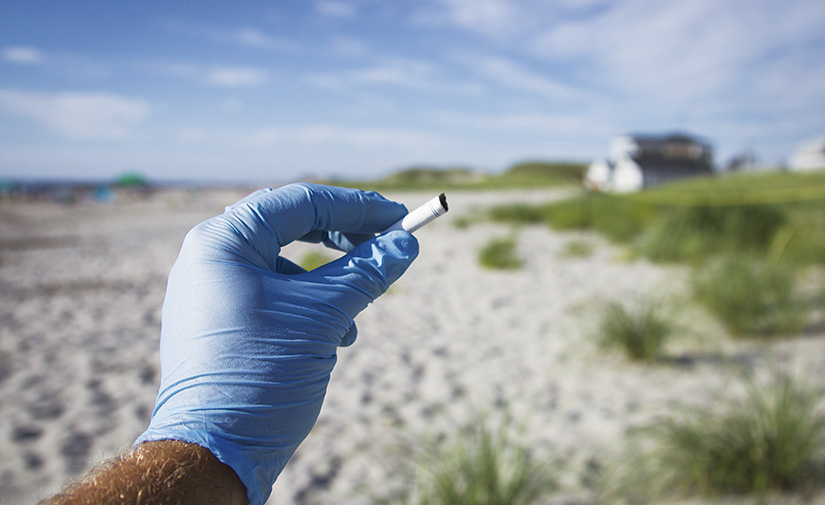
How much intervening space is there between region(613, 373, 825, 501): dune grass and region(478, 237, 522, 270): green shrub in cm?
492

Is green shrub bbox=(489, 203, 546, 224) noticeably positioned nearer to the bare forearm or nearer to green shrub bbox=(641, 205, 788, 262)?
green shrub bbox=(641, 205, 788, 262)

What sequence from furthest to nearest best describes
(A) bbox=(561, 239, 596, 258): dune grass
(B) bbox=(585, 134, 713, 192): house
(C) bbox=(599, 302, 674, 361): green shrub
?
(B) bbox=(585, 134, 713, 192): house
(A) bbox=(561, 239, 596, 258): dune grass
(C) bbox=(599, 302, 674, 361): green shrub

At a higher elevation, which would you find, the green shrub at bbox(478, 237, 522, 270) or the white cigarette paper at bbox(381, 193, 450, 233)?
the white cigarette paper at bbox(381, 193, 450, 233)

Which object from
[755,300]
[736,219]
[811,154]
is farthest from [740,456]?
[811,154]

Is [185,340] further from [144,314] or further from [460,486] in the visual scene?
[144,314]

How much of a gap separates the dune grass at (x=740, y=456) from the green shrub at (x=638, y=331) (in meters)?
1.39

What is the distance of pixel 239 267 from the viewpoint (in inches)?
41.2

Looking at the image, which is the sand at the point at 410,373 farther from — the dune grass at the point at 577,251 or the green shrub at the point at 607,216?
the green shrub at the point at 607,216

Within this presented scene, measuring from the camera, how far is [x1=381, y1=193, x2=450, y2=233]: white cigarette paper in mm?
1022

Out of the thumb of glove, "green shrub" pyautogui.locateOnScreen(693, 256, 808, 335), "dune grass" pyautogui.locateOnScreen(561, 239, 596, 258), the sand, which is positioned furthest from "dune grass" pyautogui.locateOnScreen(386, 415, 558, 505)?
"dune grass" pyautogui.locateOnScreen(561, 239, 596, 258)

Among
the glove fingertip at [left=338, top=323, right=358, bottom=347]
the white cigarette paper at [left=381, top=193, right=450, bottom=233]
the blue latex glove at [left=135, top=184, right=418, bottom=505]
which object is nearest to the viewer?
the blue latex glove at [left=135, top=184, right=418, bottom=505]

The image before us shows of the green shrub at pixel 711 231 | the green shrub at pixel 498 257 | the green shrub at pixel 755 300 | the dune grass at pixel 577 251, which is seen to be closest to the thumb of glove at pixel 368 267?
the green shrub at pixel 755 300

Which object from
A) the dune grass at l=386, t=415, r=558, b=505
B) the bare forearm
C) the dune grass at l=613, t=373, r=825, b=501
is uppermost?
the bare forearm

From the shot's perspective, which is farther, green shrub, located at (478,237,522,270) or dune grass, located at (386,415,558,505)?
green shrub, located at (478,237,522,270)
